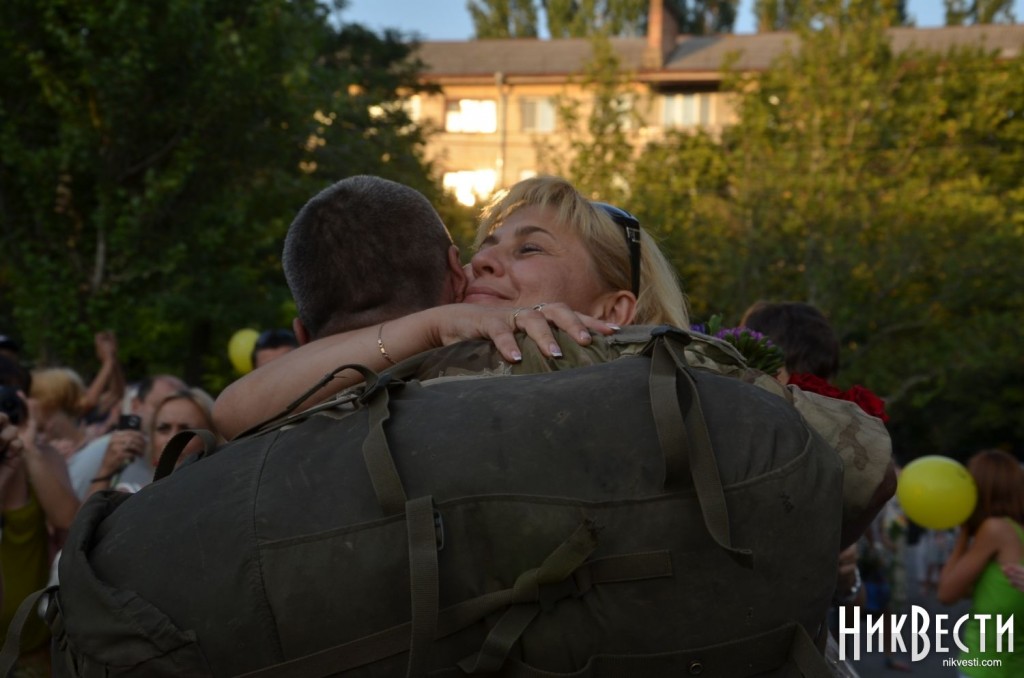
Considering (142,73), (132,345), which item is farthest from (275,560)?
(132,345)

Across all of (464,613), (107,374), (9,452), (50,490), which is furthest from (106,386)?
(464,613)

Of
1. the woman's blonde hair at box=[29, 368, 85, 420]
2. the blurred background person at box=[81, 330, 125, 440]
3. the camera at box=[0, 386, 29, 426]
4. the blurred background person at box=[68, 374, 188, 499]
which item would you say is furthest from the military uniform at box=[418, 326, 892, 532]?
the blurred background person at box=[81, 330, 125, 440]

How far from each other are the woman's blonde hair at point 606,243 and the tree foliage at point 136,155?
12.4 meters

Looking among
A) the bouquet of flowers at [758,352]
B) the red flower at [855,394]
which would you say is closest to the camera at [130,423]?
the red flower at [855,394]

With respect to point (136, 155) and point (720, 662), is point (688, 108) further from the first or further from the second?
point (720, 662)

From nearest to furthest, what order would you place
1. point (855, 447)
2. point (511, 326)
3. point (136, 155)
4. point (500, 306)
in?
point (855, 447), point (511, 326), point (500, 306), point (136, 155)

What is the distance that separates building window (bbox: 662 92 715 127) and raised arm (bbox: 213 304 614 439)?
43257 mm

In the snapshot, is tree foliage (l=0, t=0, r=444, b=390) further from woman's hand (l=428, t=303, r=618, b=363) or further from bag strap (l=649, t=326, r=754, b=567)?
bag strap (l=649, t=326, r=754, b=567)

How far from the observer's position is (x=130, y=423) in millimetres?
6215

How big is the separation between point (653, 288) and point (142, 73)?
1289 centimetres

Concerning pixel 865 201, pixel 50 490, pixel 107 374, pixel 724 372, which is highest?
A: pixel 724 372

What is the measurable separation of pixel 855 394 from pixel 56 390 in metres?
5.33

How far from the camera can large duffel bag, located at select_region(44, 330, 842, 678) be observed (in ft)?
5.80

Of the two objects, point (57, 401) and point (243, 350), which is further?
point (243, 350)
